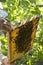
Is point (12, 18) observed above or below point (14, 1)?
below

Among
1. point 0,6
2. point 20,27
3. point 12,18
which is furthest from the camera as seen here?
point 0,6

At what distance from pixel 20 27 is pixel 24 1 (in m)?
0.69

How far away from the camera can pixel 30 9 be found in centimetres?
151

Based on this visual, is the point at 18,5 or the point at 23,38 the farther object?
the point at 18,5

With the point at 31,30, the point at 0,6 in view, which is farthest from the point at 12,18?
the point at 31,30

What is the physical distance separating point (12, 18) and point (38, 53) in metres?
0.41

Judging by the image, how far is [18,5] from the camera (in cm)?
155

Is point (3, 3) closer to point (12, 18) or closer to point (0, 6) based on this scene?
point (0, 6)

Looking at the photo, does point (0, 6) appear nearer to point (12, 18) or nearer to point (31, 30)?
point (12, 18)

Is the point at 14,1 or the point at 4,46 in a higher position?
the point at 14,1

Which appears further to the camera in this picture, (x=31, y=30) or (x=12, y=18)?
(x=12, y=18)

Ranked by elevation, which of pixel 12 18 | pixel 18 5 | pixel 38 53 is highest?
pixel 18 5

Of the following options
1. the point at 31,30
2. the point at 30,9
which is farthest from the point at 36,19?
the point at 30,9

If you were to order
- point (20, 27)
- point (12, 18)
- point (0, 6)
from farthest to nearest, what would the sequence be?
point (0, 6), point (12, 18), point (20, 27)
